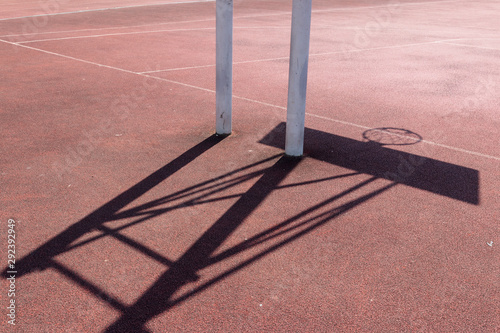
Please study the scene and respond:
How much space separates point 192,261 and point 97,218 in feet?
5.28

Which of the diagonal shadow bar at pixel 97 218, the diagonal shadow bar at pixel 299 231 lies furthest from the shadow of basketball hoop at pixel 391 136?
the diagonal shadow bar at pixel 97 218

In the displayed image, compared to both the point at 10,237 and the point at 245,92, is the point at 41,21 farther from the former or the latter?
the point at 10,237

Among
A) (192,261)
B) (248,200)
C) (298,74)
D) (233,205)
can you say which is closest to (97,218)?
(192,261)

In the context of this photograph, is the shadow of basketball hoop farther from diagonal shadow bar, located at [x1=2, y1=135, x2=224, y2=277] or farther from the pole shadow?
diagonal shadow bar, located at [x1=2, y1=135, x2=224, y2=277]

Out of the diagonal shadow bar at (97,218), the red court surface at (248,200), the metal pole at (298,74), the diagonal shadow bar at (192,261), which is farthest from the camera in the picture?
the metal pole at (298,74)

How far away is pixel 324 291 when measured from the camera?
16.2 ft

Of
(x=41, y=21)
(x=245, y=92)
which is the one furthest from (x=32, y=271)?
(x=41, y=21)

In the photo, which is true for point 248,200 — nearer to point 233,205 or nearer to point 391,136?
point 233,205

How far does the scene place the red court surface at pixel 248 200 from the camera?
471 centimetres

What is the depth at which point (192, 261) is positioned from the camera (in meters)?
5.38

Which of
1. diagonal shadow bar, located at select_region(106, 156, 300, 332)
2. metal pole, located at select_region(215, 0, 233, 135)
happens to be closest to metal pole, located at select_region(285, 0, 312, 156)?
diagonal shadow bar, located at select_region(106, 156, 300, 332)

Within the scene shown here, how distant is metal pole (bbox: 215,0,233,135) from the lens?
8.47 m

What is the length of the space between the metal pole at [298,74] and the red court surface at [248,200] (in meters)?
0.37

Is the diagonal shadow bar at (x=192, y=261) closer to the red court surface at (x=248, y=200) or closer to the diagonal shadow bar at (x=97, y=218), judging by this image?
the red court surface at (x=248, y=200)
